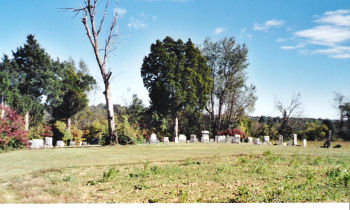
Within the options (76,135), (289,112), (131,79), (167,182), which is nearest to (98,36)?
(131,79)

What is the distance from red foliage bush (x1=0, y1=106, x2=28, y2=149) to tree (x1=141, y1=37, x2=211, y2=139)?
7918mm

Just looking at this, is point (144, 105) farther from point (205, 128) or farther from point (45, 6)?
point (45, 6)

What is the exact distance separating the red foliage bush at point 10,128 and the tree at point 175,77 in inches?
312

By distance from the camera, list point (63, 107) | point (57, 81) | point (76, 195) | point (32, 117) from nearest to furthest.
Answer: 1. point (76, 195)
2. point (57, 81)
3. point (32, 117)
4. point (63, 107)

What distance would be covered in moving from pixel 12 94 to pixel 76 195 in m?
4.88

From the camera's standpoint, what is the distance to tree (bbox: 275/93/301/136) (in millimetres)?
20172

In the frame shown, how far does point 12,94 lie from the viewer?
22.8ft

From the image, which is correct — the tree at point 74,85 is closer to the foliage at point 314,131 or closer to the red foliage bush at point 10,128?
the red foliage bush at point 10,128

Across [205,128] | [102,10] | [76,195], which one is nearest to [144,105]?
[205,128]

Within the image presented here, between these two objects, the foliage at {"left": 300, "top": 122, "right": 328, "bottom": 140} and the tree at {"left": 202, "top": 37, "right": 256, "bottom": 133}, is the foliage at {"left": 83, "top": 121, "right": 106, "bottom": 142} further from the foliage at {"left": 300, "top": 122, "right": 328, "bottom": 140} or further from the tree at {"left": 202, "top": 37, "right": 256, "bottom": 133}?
the foliage at {"left": 300, "top": 122, "right": 328, "bottom": 140}

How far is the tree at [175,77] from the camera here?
15.0 meters

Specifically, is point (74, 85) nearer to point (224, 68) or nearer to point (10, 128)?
point (10, 128)

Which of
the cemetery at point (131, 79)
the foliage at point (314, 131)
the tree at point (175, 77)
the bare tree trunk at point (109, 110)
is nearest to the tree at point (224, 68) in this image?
the tree at point (175, 77)

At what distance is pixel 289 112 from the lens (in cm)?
2064
